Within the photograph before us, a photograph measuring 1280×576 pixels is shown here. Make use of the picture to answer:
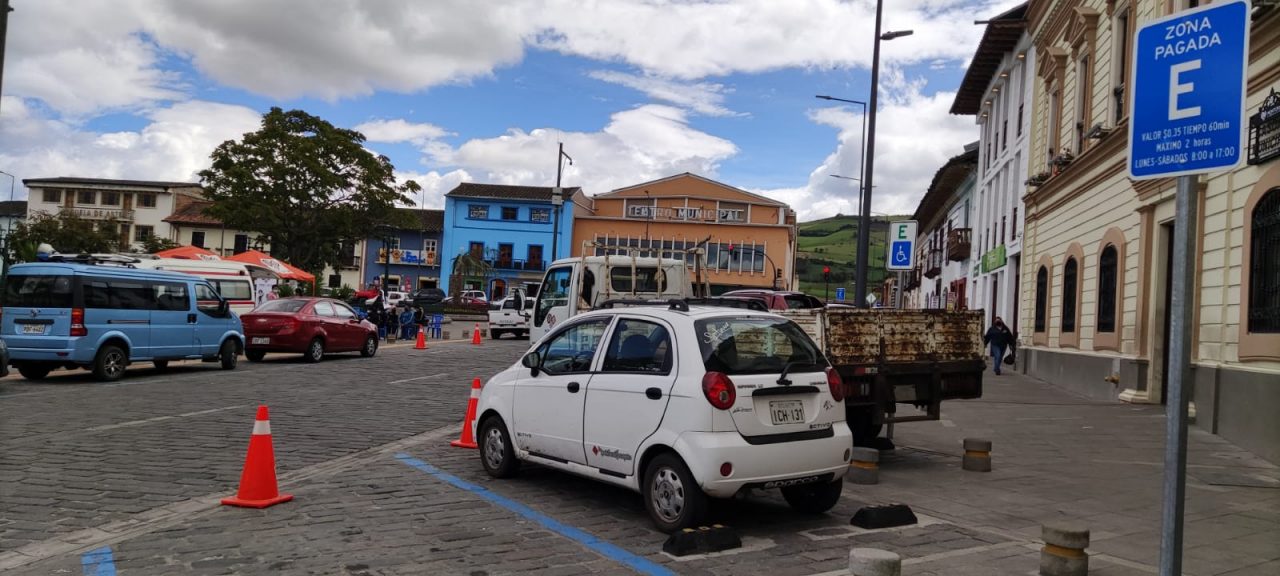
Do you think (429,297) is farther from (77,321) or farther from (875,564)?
(875,564)

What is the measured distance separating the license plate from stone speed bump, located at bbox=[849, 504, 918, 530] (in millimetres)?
869

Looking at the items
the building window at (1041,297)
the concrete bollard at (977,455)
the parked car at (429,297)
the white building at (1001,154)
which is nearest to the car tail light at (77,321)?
the concrete bollard at (977,455)

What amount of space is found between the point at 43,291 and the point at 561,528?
41.5ft

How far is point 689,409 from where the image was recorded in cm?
596

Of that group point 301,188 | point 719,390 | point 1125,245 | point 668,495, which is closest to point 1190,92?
point 719,390

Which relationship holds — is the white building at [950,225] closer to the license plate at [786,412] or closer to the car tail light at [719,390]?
the license plate at [786,412]

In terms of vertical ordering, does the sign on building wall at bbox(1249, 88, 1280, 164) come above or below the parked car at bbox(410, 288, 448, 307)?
above

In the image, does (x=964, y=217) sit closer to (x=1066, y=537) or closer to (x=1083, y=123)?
(x=1083, y=123)

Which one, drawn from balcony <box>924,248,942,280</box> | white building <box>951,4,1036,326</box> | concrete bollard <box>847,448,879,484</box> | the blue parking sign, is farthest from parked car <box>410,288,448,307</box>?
the blue parking sign

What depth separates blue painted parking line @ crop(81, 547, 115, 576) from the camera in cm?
497

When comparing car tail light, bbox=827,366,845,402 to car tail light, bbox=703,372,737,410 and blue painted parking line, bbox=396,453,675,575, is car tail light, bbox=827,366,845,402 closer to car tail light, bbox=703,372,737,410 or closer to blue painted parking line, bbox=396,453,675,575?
car tail light, bbox=703,372,737,410

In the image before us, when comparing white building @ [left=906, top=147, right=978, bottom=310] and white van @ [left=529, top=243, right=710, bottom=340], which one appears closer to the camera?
white van @ [left=529, top=243, right=710, bottom=340]

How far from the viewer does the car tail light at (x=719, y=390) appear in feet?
19.4

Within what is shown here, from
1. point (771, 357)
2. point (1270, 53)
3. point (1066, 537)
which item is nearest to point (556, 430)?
point (771, 357)
